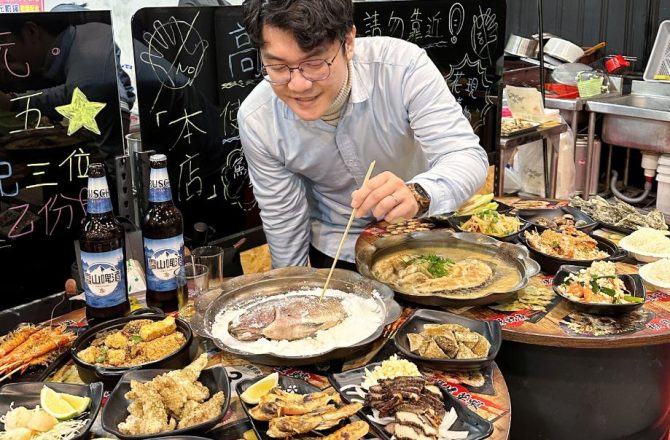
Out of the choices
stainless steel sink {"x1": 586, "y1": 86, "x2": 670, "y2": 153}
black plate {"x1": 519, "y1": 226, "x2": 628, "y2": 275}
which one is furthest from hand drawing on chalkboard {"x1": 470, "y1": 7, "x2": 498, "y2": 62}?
black plate {"x1": 519, "y1": 226, "x2": 628, "y2": 275}

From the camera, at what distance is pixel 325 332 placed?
182cm

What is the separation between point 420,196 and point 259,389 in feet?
3.03

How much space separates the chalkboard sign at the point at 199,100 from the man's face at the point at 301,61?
3.24 ft

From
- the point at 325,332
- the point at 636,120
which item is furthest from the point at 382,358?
the point at 636,120

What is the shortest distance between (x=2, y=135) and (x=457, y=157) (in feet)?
5.53

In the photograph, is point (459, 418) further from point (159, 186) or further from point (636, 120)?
point (636, 120)

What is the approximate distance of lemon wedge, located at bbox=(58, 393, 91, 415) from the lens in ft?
4.96

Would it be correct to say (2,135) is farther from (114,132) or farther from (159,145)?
(159,145)

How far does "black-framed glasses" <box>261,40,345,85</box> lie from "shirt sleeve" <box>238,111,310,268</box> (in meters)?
0.56

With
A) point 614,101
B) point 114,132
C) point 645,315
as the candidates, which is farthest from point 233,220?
point 614,101

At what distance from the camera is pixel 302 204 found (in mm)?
2846

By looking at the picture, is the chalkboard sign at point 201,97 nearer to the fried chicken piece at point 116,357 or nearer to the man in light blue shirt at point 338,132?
the man in light blue shirt at point 338,132

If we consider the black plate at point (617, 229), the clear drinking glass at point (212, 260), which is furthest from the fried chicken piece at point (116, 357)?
the black plate at point (617, 229)

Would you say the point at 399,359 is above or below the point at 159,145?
below
